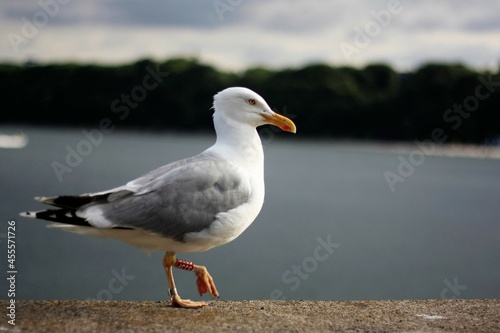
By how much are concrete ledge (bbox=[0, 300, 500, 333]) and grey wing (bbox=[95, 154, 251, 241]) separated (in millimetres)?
768

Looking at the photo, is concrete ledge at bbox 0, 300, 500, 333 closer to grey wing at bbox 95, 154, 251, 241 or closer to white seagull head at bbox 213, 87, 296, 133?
grey wing at bbox 95, 154, 251, 241

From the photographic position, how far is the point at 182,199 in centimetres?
643

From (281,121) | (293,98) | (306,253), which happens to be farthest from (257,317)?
(293,98)

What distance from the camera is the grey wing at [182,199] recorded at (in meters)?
6.29

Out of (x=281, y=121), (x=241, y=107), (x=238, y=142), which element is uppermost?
(x=241, y=107)

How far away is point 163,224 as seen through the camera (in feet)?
20.8

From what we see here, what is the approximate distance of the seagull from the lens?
6199mm

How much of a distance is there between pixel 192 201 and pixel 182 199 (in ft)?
0.30

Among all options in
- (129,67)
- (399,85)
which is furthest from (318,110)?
(129,67)

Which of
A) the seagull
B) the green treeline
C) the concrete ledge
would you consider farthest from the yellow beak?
the green treeline

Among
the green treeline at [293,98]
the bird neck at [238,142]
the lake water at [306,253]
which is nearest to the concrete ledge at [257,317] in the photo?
the bird neck at [238,142]

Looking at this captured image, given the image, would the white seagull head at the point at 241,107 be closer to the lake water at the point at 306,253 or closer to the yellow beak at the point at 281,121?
the yellow beak at the point at 281,121

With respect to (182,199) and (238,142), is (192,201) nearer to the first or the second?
(182,199)

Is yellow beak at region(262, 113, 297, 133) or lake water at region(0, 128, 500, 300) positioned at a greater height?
lake water at region(0, 128, 500, 300)
